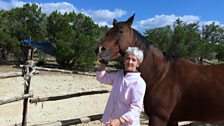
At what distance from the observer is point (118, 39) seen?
3.43 meters

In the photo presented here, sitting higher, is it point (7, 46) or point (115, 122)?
point (7, 46)

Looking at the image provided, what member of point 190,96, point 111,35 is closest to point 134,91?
point 111,35

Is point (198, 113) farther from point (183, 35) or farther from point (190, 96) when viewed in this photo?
point (183, 35)

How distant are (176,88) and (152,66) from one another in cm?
35

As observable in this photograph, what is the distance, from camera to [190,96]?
3.73m

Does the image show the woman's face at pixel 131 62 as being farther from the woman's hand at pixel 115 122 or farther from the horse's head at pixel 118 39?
the horse's head at pixel 118 39

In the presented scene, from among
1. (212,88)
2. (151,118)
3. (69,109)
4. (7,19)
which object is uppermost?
(7,19)

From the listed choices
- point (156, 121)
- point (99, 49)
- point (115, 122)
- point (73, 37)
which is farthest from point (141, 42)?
point (73, 37)

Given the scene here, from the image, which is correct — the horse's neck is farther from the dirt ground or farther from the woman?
the dirt ground

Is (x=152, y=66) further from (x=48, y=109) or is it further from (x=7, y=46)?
(x=7, y=46)

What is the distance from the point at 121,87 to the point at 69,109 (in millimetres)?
6171

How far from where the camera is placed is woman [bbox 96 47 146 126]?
252 cm

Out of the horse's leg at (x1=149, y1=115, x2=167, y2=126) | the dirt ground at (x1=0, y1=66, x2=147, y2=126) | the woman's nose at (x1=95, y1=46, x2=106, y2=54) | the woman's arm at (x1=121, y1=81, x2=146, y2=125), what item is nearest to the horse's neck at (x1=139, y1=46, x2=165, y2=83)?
the horse's leg at (x1=149, y1=115, x2=167, y2=126)

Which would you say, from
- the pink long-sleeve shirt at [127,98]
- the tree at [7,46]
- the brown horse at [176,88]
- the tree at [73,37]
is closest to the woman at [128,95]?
the pink long-sleeve shirt at [127,98]
